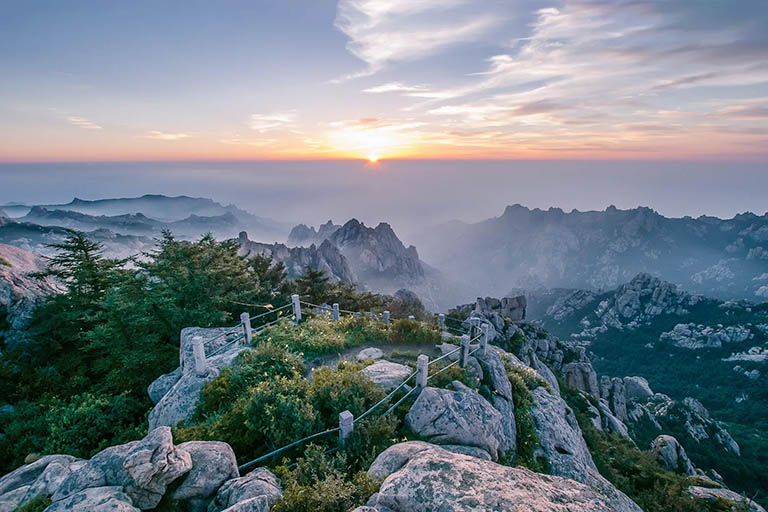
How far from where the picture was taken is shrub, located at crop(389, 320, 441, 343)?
49.2 feet

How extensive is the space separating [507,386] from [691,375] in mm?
82510

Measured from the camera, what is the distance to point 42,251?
110750 mm

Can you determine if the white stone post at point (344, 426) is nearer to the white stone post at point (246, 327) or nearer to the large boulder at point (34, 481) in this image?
the large boulder at point (34, 481)

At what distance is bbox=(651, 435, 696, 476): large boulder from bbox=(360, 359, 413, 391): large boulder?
25455 mm

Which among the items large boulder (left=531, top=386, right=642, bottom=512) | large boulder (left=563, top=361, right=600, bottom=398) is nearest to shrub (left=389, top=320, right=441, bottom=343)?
large boulder (left=531, top=386, right=642, bottom=512)

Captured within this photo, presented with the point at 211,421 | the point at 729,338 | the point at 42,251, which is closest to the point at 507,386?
the point at 211,421

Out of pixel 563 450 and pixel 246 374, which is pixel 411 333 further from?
pixel 246 374

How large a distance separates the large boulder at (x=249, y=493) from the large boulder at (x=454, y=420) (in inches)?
161

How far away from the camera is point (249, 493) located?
5.96 metres

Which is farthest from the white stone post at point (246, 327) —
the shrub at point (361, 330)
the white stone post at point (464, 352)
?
the white stone post at point (464, 352)

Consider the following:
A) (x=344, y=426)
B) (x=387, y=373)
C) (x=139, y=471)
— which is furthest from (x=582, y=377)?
(x=139, y=471)

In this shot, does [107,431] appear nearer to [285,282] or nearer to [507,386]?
[507,386]

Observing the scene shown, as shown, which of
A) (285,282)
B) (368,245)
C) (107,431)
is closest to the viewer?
(107,431)

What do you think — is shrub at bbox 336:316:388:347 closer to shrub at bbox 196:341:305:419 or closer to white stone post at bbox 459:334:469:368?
shrub at bbox 196:341:305:419
